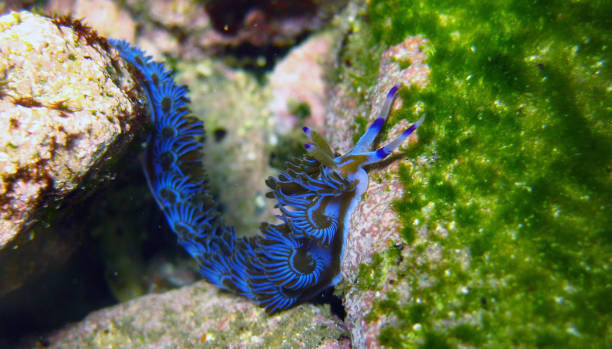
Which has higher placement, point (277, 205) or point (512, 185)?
point (512, 185)

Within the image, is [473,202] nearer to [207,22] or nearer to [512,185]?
[512,185]

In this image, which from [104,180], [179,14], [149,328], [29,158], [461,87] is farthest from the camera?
[179,14]

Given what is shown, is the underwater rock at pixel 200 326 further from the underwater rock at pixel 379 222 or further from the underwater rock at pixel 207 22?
the underwater rock at pixel 207 22

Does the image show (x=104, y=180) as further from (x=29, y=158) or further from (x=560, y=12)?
(x=560, y=12)

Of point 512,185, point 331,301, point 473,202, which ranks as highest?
point 512,185

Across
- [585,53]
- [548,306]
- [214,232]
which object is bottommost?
[214,232]

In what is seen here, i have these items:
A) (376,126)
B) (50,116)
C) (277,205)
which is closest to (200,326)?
(277,205)

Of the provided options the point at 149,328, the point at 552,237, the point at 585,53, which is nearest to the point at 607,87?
the point at 585,53
